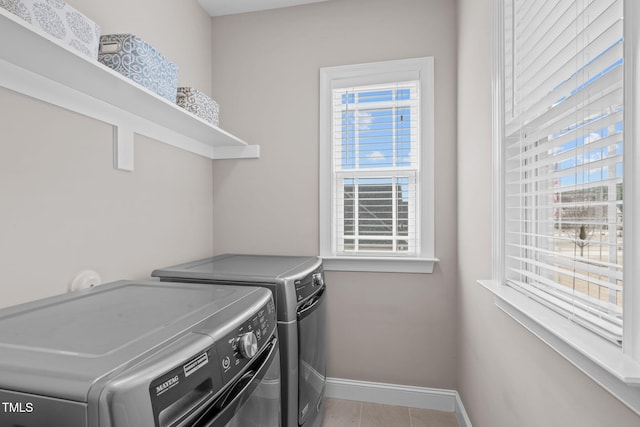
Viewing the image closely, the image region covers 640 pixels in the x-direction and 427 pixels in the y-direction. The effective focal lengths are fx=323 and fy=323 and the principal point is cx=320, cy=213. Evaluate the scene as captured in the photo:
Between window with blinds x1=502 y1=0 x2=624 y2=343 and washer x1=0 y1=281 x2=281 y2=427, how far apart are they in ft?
2.78

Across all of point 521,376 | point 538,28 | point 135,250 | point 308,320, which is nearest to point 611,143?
point 538,28

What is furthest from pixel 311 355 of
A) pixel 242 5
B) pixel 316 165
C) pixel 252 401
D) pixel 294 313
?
pixel 242 5

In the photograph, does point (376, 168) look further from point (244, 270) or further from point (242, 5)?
point (242, 5)

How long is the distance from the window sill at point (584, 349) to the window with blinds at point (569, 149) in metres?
0.03

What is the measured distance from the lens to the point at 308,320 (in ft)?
4.78

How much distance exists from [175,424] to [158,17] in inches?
77.4

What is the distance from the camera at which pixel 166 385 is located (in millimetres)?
576

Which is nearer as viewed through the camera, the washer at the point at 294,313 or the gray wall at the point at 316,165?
the washer at the point at 294,313

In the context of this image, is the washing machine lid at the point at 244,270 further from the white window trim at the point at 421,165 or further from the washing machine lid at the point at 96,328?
the white window trim at the point at 421,165

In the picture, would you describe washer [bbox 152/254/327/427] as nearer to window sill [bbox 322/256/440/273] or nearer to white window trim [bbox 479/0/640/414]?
window sill [bbox 322/256/440/273]

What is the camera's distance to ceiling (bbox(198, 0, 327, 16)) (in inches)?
84.4

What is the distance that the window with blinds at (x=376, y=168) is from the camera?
2.10m

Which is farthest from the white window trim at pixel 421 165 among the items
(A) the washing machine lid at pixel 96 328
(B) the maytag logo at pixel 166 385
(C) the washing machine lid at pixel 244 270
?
(B) the maytag logo at pixel 166 385

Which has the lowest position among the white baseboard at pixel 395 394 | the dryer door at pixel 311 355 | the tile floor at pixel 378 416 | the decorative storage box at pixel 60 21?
the tile floor at pixel 378 416
